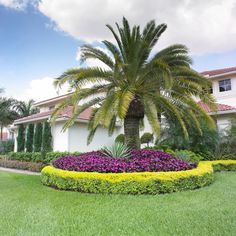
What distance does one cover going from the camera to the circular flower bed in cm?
986

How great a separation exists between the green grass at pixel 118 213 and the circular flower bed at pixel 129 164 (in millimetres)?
1298

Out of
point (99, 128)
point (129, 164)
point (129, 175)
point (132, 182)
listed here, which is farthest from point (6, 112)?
point (132, 182)

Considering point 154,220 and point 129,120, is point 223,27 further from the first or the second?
point 154,220

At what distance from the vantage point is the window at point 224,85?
2138 cm

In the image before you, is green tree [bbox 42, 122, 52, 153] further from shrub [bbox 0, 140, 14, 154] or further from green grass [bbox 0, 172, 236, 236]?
shrub [bbox 0, 140, 14, 154]

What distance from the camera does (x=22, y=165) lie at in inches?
749

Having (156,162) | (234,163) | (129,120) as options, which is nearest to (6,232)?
(156,162)

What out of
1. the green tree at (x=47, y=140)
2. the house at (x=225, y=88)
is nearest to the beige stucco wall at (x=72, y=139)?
the green tree at (x=47, y=140)

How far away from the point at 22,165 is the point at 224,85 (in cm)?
1785

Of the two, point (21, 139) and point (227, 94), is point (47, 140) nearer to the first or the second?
point (21, 139)

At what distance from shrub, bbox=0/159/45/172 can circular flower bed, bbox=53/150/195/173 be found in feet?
21.7

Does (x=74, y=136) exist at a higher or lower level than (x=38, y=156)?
higher

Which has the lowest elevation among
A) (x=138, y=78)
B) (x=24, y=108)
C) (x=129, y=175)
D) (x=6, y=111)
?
(x=129, y=175)

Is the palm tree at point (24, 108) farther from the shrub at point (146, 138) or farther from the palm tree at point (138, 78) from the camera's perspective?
the palm tree at point (138, 78)
